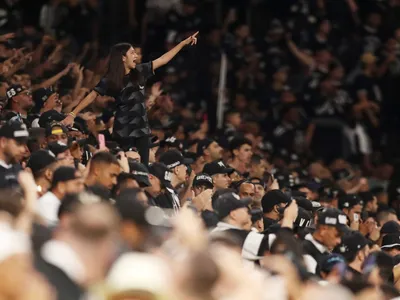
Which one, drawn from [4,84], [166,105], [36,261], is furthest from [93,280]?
[166,105]

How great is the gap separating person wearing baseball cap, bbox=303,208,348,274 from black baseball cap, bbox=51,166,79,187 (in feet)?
7.42

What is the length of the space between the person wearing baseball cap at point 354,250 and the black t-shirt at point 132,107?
3.34m

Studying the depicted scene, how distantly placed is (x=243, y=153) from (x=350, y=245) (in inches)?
297

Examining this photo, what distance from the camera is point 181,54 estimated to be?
81.4 feet

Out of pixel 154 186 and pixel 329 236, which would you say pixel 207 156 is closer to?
pixel 154 186

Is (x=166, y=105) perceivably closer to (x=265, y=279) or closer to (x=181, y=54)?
(x=181, y=54)

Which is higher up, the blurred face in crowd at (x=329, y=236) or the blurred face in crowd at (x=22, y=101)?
the blurred face in crowd at (x=329, y=236)

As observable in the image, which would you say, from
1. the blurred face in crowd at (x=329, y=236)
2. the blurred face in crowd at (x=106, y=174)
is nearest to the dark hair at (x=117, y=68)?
the blurred face in crowd at (x=106, y=174)

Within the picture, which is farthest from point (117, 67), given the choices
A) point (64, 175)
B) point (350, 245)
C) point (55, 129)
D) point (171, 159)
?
point (350, 245)

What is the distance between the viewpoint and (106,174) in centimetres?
1156

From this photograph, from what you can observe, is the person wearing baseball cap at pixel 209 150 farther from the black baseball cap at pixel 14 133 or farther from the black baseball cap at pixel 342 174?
the black baseball cap at pixel 14 133

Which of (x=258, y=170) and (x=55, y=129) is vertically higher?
(x=55, y=129)

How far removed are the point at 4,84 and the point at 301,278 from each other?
25.6 feet

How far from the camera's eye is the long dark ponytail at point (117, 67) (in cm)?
1406
